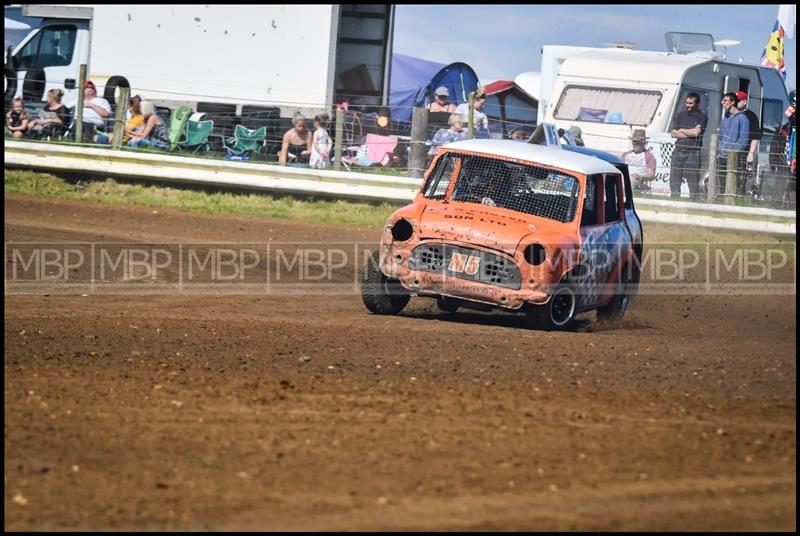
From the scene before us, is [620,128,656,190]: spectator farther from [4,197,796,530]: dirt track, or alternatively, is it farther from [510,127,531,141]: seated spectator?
[4,197,796,530]: dirt track

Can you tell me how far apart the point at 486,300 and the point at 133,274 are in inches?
→ 179

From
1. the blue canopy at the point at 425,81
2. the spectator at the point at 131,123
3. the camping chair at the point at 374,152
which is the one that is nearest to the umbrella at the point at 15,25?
the spectator at the point at 131,123

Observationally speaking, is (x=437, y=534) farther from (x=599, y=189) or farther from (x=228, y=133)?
(x=228, y=133)

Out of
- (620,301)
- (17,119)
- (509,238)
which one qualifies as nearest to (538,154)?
(509,238)

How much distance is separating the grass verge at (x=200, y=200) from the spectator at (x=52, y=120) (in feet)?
3.00

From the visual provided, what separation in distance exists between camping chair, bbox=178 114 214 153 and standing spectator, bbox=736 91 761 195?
8137 millimetres

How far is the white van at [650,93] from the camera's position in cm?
1650

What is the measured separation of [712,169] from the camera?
1603 cm

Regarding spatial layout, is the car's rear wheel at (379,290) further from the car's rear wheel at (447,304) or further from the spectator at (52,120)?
the spectator at (52,120)

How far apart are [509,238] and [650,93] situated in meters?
9.05

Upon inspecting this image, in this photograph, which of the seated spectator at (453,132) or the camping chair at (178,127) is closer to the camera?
the seated spectator at (453,132)

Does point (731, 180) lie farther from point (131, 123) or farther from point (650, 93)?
point (131, 123)

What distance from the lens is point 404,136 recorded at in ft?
55.3

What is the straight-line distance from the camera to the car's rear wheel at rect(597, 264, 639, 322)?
34.1ft
